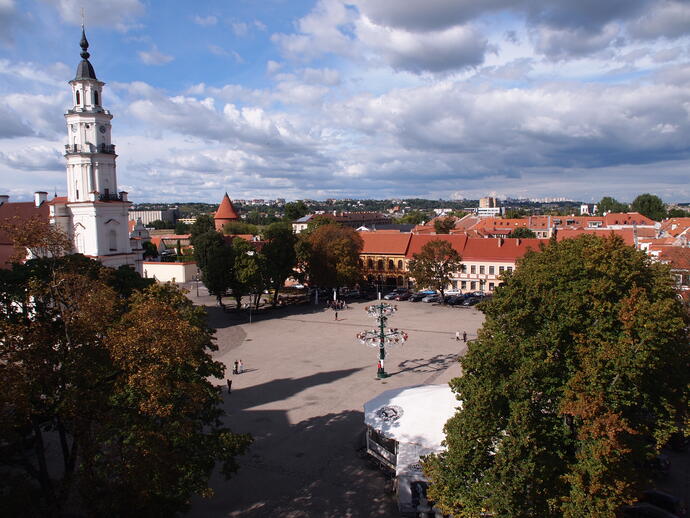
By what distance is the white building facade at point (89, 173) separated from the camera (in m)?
40.5

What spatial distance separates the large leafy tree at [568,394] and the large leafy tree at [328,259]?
35.5 m

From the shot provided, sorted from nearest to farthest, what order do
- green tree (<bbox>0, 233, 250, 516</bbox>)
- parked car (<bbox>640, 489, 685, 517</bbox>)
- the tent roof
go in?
green tree (<bbox>0, 233, 250, 516</bbox>)
parked car (<bbox>640, 489, 685, 517</bbox>)
the tent roof

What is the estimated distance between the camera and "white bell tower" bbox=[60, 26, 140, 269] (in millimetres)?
40469

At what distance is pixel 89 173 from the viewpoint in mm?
40750

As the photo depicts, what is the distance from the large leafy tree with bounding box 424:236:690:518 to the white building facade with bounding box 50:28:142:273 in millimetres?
34570

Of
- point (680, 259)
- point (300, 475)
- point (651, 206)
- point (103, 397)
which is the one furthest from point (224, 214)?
point (651, 206)

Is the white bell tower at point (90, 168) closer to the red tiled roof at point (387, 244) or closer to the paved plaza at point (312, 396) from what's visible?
the paved plaza at point (312, 396)

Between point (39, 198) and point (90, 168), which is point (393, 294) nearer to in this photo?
point (90, 168)

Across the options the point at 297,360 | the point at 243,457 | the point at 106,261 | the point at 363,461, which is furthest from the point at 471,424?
the point at 106,261

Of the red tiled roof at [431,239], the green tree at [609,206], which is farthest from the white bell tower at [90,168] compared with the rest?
the green tree at [609,206]

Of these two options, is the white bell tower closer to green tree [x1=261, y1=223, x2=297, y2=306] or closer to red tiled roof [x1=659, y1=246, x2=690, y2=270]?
green tree [x1=261, y1=223, x2=297, y2=306]

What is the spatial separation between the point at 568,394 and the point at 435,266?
36.9 metres

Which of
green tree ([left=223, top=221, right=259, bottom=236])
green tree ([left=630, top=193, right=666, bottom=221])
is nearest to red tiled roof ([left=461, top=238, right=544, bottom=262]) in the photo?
green tree ([left=223, top=221, right=259, bottom=236])

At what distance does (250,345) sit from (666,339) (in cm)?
2729
